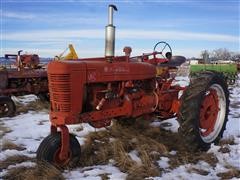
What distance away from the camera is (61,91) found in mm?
4652

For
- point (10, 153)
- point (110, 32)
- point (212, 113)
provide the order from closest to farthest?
point (110, 32) → point (10, 153) → point (212, 113)

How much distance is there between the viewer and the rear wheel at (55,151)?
15.0 feet

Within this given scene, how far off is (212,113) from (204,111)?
0.21 m

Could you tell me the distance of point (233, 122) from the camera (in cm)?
800

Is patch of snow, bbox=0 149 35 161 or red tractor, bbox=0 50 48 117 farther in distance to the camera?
red tractor, bbox=0 50 48 117

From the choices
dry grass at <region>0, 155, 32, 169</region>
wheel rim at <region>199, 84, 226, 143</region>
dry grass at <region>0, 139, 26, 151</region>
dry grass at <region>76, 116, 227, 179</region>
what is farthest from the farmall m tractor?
dry grass at <region>0, 139, 26, 151</region>

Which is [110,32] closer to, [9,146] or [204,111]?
[204,111]

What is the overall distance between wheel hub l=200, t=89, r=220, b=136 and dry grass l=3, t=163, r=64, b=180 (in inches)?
104

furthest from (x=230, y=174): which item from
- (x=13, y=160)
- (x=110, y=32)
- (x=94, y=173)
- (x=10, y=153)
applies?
(x=10, y=153)

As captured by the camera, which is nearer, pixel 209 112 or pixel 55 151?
pixel 55 151

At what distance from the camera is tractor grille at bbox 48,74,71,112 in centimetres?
460

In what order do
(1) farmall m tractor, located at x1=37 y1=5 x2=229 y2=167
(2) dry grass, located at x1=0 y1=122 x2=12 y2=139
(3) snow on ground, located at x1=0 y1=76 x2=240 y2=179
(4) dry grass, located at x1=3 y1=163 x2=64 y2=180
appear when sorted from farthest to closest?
(2) dry grass, located at x1=0 y1=122 x2=12 y2=139
(1) farmall m tractor, located at x1=37 y1=5 x2=229 y2=167
(3) snow on ground, located at x1=0 y1=76 x2=240 y2=179
(4) dry grass, located at x1=3 y1=163 x2=64 y2=180

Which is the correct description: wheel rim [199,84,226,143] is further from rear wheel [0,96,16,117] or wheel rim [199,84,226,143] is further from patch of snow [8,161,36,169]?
rear wheel [0,96,16,117]

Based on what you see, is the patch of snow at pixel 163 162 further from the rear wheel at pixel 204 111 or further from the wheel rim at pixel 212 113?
the wheel rim at pixel 212 113
